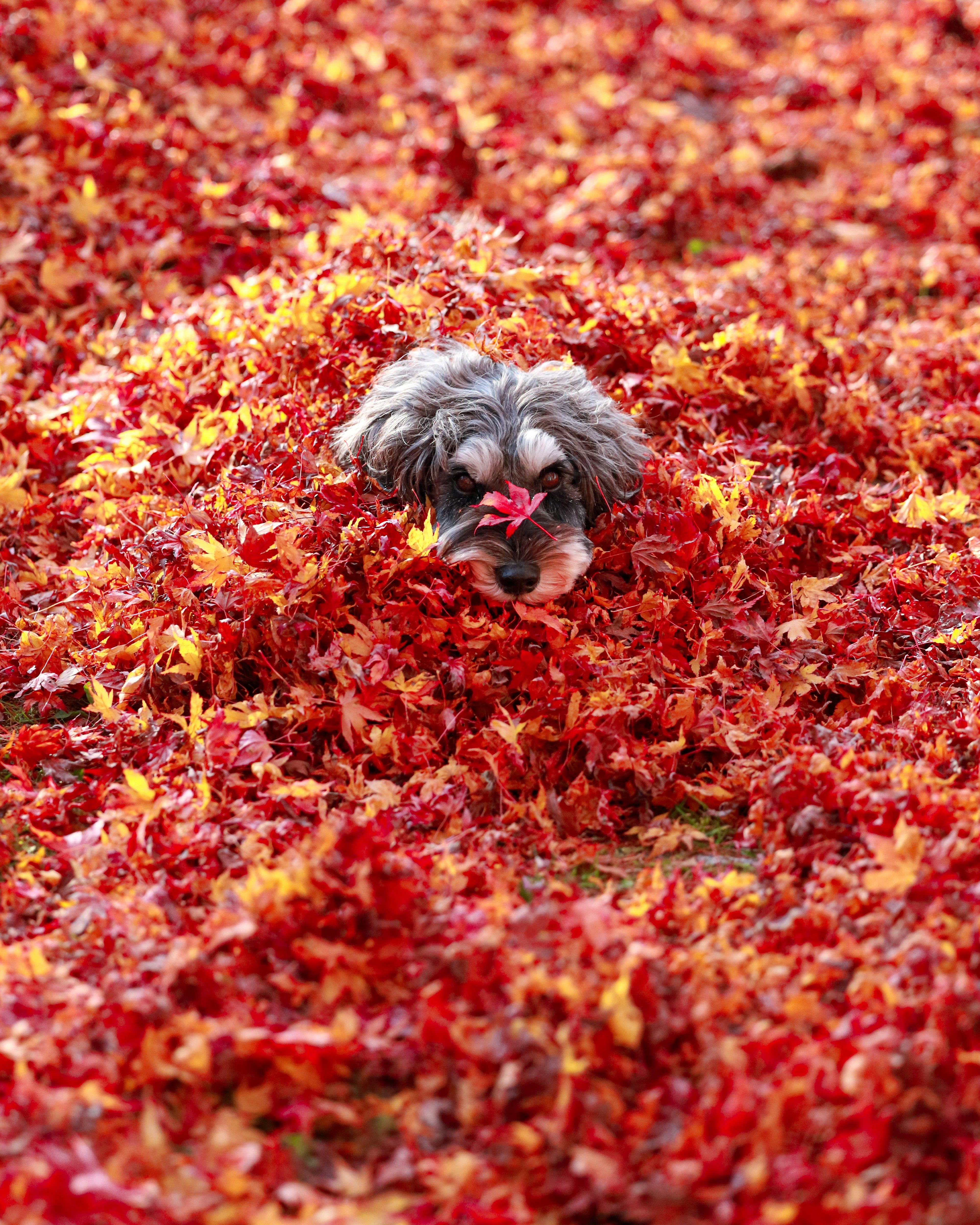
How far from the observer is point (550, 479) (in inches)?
Result: 234

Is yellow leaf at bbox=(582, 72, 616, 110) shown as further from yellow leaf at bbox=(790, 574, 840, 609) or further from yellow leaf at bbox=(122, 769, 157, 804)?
yellow leaf at bbox=(122, 769, 157, 804)

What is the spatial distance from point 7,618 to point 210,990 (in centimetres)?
315

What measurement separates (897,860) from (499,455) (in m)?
2.58

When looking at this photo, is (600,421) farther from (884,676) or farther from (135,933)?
(135,933)

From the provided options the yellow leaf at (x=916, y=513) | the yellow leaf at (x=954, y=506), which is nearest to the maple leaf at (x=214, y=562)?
the yellow leaf at (x=916, y=513)

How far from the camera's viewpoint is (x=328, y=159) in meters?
11.8

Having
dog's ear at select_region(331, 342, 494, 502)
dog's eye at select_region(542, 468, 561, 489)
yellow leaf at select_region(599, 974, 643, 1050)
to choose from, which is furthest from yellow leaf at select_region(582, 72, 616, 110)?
yellow leaf at select_region(599, 974, 643, 1050)

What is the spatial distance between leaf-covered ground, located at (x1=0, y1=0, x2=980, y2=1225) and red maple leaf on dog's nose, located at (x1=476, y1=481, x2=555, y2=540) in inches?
15.2

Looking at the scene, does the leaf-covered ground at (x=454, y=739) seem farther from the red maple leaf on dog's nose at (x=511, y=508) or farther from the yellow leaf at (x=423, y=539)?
the red maple leaf on dog's nose at (x=511, y=508)

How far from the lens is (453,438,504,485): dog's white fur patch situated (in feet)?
18.7

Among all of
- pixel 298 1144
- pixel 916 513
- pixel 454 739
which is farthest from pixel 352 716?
pixel 916 513

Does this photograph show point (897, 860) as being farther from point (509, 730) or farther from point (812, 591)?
point (812, 591)

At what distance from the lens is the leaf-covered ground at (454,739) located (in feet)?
11.9

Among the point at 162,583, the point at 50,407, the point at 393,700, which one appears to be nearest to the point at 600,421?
the point at 393,700
